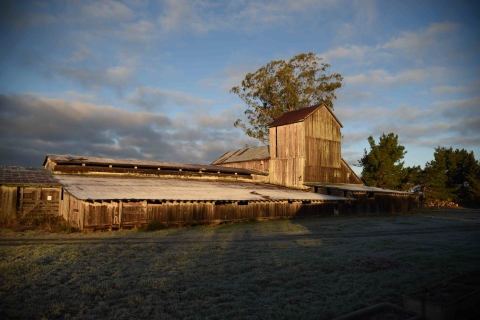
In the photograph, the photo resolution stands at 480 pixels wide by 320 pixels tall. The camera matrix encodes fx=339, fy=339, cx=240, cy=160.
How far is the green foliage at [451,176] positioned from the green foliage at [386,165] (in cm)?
683

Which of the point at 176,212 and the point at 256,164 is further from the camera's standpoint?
the point at 256,164

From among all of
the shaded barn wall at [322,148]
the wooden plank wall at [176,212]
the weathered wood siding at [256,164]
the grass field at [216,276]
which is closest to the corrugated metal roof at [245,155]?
the weathered wood siding at [256,164]

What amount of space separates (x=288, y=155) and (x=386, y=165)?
→ 2034 cm

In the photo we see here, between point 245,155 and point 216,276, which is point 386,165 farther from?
point 216,276

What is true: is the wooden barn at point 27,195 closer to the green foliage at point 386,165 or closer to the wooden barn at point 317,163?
the wooden barn at point 317,163

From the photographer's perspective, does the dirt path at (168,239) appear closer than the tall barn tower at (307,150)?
Yes

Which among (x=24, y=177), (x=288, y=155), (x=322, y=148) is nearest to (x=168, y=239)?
(x=24, y=177)

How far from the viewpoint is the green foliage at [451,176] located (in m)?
58.8

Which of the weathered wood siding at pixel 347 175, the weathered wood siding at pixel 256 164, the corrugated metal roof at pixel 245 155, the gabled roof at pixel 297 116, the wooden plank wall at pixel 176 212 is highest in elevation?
the gabled roof at pixel 297 116

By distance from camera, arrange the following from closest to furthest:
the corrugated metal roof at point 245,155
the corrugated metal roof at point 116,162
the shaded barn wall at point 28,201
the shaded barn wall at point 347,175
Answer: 1. the shaded barn wall at point 28,201
2. the corrugated metal roof at point 116,162
3. the shaded barn wall at point 347,175
4. the corrugated metal roof at point 245,155

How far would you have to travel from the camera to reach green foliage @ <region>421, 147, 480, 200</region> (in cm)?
5881

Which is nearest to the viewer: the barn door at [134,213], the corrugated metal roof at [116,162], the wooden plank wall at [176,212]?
the wooden plank wall at [176,212]

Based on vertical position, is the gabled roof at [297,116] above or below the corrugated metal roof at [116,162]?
above

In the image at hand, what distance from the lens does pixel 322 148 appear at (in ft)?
141
